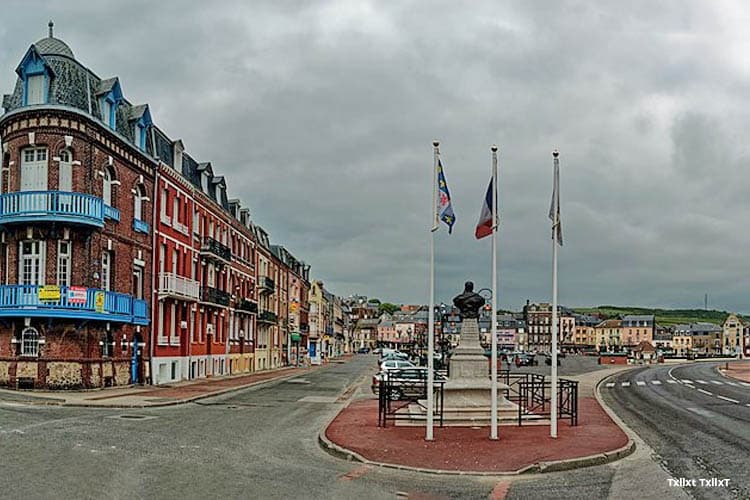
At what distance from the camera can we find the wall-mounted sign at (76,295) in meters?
30.4

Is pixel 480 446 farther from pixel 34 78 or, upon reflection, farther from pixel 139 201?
pixel 139 201

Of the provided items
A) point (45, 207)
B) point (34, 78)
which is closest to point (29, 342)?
point (45, 207)

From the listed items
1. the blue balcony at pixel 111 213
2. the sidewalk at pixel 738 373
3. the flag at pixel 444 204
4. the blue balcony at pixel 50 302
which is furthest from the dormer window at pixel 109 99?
the sidewalk at pixel 738 373

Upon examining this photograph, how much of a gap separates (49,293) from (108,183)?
5.97 metres

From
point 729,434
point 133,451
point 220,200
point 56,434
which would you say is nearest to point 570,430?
point 729,434

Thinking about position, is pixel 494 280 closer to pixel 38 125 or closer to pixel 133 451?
pixel 133 451

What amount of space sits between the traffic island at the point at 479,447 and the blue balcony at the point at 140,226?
1822cm

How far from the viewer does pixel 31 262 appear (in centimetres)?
3122

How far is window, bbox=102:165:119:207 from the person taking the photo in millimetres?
33656

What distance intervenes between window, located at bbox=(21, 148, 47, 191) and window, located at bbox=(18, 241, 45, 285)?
7.15ft

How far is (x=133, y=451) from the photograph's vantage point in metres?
15.5

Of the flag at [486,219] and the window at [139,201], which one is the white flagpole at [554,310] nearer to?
the flag at [486,219]

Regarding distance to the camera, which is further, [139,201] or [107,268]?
[139,201]

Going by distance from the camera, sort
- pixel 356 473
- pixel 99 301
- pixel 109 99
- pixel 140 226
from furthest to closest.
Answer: pixel 140 226 < pixel 109 99 < pixel 99 301 < pixel 356 473
